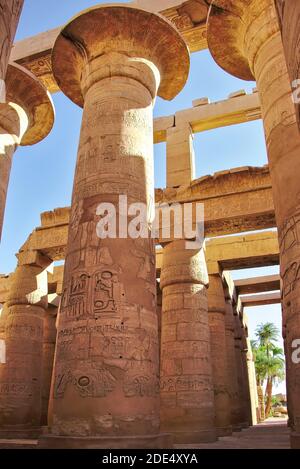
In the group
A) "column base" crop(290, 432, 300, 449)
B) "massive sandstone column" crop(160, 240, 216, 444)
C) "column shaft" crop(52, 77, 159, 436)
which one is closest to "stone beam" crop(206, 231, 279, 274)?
"massive sandstone column" crop(160, 240, 216, 444)

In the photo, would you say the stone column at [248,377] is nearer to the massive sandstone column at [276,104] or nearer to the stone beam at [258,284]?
the stone beam at [258,284]

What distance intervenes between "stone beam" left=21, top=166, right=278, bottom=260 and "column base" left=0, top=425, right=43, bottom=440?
4.09 metres

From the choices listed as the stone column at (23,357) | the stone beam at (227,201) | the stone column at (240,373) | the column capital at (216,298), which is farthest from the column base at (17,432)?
the stone column at (240,373)

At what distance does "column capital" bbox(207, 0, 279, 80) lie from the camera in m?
5.67

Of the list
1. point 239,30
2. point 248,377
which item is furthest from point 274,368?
point 239,30

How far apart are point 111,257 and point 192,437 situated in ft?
14.9

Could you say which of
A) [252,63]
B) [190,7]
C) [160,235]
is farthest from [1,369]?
[190,7]

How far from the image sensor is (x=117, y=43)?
21.2 ft

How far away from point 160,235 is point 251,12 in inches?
196

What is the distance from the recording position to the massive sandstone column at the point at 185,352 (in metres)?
7.87

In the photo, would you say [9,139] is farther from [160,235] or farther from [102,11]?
[160,235]

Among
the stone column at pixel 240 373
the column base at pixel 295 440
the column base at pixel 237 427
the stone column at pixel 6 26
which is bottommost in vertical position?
the column base at pixel 237 427

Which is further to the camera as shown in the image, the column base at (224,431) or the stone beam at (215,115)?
the stone beam at (215,115)

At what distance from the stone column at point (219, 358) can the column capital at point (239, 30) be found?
19.2 ft
